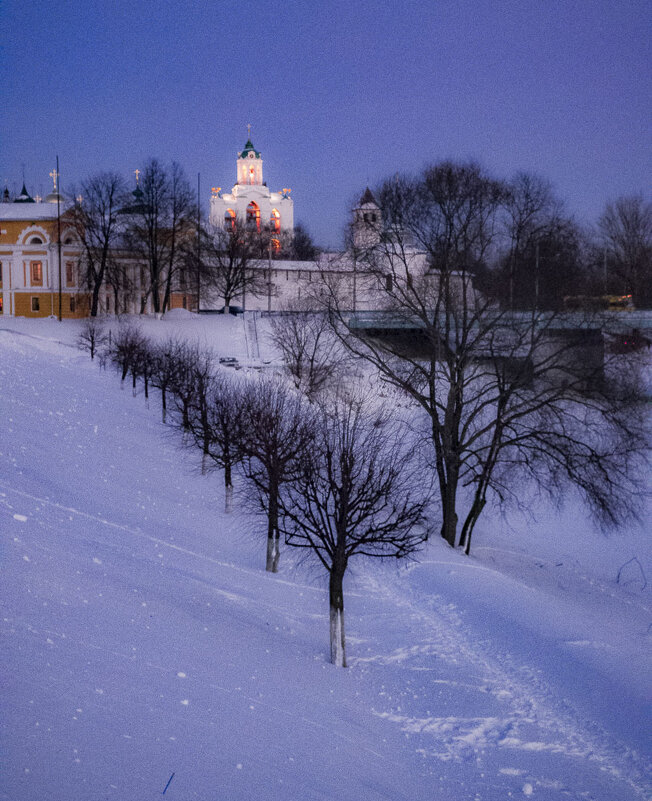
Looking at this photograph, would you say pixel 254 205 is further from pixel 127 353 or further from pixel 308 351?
pixel 127 353

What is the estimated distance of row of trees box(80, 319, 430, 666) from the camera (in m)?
9.13

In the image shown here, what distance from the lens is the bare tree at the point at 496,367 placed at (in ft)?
45.4

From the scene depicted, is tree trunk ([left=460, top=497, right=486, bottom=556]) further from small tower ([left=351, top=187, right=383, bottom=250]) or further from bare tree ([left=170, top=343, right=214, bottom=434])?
bare tree ([left=170, top=343, right=214, bottom=434])

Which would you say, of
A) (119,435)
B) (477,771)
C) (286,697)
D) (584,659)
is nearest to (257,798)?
(286,697)

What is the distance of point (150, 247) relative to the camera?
40750 millimetres

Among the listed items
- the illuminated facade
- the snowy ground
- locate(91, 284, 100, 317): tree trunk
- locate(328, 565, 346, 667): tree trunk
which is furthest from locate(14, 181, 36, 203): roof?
locate(328, 565, 346, 667): tree trunk

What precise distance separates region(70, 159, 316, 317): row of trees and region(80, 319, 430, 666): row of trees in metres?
15.4

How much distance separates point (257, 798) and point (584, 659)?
18.0ft

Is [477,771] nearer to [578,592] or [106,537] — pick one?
[106,537]

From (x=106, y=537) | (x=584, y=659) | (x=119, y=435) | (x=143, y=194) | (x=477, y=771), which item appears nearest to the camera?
(x=477, y=771)

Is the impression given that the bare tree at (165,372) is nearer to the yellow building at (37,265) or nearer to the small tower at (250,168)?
the yellow building at (37,265)

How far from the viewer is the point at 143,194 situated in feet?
140

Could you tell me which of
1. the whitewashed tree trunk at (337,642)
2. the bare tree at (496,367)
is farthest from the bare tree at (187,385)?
the whitewashed tree trunk at (337,642)

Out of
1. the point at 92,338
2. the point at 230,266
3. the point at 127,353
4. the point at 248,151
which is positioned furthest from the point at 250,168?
the point at 127,353
